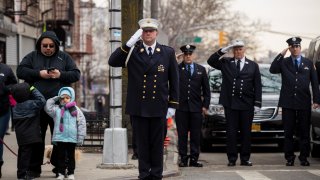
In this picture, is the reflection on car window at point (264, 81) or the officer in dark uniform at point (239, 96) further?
the reflection on car window at point (264, 81)

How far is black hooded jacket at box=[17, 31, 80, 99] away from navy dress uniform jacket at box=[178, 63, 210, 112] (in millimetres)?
2858

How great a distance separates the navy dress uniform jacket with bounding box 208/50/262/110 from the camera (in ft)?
42.2

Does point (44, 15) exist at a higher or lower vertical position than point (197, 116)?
higher

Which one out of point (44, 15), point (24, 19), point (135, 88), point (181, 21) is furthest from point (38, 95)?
point (181, 21)

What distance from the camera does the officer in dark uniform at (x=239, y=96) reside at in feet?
42.0

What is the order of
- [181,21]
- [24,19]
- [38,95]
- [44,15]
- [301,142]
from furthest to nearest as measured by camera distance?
[181,21] → [44,15] → [24,19] → [301,142] → [38,95]

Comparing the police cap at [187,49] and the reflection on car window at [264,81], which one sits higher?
the police cap at [187,49]

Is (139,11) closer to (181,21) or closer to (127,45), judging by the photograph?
(127,45)

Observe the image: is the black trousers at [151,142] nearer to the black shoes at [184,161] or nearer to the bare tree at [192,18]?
the black shoes at [184,161]

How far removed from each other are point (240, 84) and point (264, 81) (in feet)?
13.2

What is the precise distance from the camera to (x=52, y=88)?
10.4 metres

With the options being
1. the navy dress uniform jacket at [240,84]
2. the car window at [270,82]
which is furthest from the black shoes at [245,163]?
the car window at [270,82]

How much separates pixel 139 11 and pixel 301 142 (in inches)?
168

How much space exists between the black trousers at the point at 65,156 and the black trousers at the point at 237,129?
138 inches
